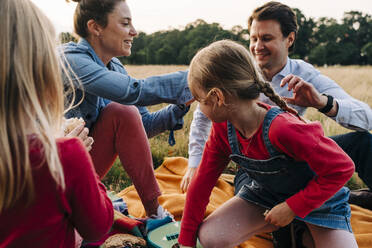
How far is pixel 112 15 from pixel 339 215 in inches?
73.8

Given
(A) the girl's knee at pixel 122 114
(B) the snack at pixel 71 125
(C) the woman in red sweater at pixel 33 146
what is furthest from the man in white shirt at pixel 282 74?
(C) the woman in red sweater at pixel 33 146

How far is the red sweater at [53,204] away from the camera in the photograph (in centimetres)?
105

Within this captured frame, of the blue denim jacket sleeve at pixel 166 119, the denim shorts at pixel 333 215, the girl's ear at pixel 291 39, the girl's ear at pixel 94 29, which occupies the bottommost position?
the denim shorts at pixel 333 215

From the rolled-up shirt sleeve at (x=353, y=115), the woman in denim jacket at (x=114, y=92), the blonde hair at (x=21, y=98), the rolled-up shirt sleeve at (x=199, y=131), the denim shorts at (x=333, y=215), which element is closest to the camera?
the blonde hair at (x=21, y=98)

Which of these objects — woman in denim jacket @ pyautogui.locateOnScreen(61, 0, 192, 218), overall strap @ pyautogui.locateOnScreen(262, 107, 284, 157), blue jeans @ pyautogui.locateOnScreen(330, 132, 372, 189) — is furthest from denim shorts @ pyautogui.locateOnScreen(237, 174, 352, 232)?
woman in denim jacket @ pyautogui.locateOnScreen(61, 0, 192, 218)

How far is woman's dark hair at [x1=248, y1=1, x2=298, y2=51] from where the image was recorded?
2.71 m

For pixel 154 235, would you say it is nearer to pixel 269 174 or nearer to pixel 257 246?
pixel 257 246

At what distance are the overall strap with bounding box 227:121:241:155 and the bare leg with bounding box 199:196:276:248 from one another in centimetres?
33

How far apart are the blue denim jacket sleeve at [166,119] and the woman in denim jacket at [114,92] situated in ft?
1.18

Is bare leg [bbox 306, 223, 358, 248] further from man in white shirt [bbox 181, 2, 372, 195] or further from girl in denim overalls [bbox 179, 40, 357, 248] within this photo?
man in white shirt [bbox 181, 2, 372, 195]

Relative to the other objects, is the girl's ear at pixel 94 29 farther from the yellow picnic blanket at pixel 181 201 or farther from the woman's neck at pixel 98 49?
the yellow picnic blanket at pixel 181 201

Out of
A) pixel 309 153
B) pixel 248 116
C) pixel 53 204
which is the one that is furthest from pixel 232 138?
pixel 53 204

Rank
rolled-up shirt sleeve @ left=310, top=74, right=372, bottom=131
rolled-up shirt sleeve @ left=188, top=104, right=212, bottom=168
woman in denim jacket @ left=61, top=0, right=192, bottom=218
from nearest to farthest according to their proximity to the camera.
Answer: woman in denim jacket @ left=61, top=0, right=192, bottom=218, rolled-up shirt sleeve @ left=310, top=74, right=372, bottom=131, rolled-up shirt sleeve @ left=188, top=104, right=212, bottom=168

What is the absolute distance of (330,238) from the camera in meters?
1.80
